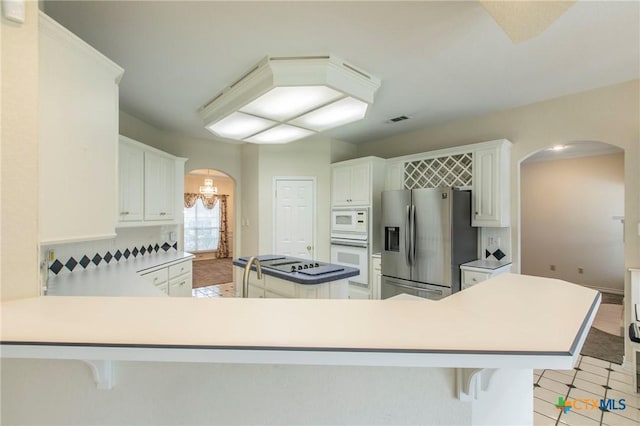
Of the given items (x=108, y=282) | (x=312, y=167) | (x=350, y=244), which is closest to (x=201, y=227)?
(x=312, y=167)

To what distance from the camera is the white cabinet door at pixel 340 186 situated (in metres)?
4.49

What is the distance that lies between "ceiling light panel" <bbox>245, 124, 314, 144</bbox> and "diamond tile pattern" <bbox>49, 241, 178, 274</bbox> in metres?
1.98

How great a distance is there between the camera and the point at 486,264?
3.26 meters

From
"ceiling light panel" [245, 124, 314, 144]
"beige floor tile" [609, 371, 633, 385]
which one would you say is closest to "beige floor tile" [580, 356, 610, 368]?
"beige floor tile" [609, 371, 633, 385]

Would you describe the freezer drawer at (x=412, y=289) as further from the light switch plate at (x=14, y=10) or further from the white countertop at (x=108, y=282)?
the light switch plate at (x=14, y=10)

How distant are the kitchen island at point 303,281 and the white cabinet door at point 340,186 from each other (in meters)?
1.75

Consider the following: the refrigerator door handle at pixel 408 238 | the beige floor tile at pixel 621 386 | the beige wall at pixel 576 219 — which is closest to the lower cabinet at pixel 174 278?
the refrigerator door handle at pixel 408 238

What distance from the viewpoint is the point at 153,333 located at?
72 centimetres

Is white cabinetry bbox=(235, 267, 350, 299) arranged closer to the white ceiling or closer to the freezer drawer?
the freezer drawer

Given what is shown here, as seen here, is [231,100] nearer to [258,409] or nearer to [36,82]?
[36,82]

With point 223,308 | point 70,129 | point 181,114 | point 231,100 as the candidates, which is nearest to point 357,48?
point 231,100

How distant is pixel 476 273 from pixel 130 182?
12.7 ft

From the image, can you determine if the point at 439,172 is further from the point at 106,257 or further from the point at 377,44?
the point at 106,257

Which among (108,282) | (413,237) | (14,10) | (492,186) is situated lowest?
(108,282)
